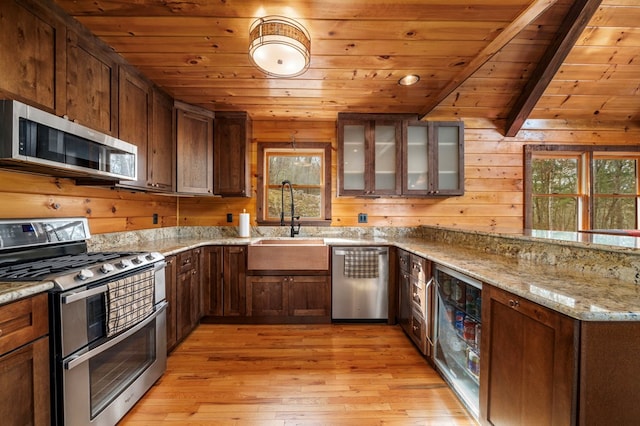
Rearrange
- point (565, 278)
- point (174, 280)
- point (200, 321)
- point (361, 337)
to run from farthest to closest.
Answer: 1. point (200, 321)
2. point (361, 337)
3. point (174, 280)
4. point (565, 278)

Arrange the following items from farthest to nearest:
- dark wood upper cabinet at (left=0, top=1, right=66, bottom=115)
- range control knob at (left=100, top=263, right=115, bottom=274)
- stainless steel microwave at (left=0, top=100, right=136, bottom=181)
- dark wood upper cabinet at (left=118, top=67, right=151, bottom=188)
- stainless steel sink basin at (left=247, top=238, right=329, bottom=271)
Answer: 1. stainless steel sink basin at (left=247, top=238, right=329, bottom=271)
2. dark wood upper cabinet at (left=118, top=67, right=151, bottom=188)
3. range control knob at (left=100, top=263, right=115, bottom=274)
4. dark wood upper cabinet at (left=0, top=1, right=66, bottom=115)
5. stainless steel microwave at (left=0, top=100, right=136, bottom=181)

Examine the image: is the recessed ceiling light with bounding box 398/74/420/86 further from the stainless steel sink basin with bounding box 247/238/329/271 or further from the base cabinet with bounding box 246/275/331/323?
the base cabinet with bounding box 246/275/331/323

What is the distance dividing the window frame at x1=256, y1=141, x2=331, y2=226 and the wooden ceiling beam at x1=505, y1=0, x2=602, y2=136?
7.32ft

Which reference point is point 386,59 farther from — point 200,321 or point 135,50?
point 200,321

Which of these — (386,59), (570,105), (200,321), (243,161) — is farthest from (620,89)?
(200,321)

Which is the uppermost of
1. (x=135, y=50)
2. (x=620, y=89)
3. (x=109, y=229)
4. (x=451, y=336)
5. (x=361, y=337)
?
(x=620, y=89)

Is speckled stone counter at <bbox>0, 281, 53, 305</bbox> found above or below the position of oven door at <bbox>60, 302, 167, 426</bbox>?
above

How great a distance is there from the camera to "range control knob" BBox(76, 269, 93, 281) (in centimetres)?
128

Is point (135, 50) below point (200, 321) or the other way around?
the other way around

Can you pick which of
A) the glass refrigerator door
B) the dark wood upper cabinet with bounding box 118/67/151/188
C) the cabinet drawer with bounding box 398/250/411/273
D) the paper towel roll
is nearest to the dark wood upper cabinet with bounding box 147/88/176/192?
the dark wood upper cabinet with bounding box 118/67/151/188

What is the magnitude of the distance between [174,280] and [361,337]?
174 centimetres

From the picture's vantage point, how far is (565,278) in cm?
134

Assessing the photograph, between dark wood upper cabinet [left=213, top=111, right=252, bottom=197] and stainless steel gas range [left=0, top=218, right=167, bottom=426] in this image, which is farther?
dark wood upper cabinet [left=213, top=111, right=252, bottom=197]

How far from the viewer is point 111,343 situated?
4.71 feet
